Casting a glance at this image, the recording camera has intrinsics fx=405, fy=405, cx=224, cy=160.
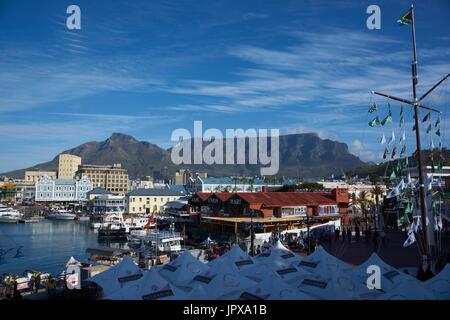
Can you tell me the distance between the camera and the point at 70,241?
177 ft

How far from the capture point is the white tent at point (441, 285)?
1274cm

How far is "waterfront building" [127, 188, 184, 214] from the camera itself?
3501 inches

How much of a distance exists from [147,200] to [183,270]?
75.1 metres

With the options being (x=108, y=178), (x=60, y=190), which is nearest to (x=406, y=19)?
(x=60, y=190)

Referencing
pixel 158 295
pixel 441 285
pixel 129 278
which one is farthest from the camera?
pixel 129 278

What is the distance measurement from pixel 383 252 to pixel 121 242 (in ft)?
126

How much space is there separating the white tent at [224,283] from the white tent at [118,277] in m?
2.40

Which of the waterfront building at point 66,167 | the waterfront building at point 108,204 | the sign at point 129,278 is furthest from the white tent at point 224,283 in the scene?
the waterfront building at point 66,167

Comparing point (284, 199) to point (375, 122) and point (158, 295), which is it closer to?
point (375, 122)

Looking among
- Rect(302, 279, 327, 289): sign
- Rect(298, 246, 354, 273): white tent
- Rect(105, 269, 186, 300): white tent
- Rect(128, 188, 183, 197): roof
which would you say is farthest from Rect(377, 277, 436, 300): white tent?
Rect(128, 188, 183, 197): roof

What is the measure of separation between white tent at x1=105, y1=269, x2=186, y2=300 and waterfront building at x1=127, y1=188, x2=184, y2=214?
76.0m

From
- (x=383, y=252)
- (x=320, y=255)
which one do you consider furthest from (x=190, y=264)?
(x=383, y=252)

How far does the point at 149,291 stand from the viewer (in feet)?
42.4

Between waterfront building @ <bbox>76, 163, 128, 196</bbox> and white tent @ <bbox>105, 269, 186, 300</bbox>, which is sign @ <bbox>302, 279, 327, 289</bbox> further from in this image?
waterfront building @ <bbox>76, 163, 128, 196</bbox>
